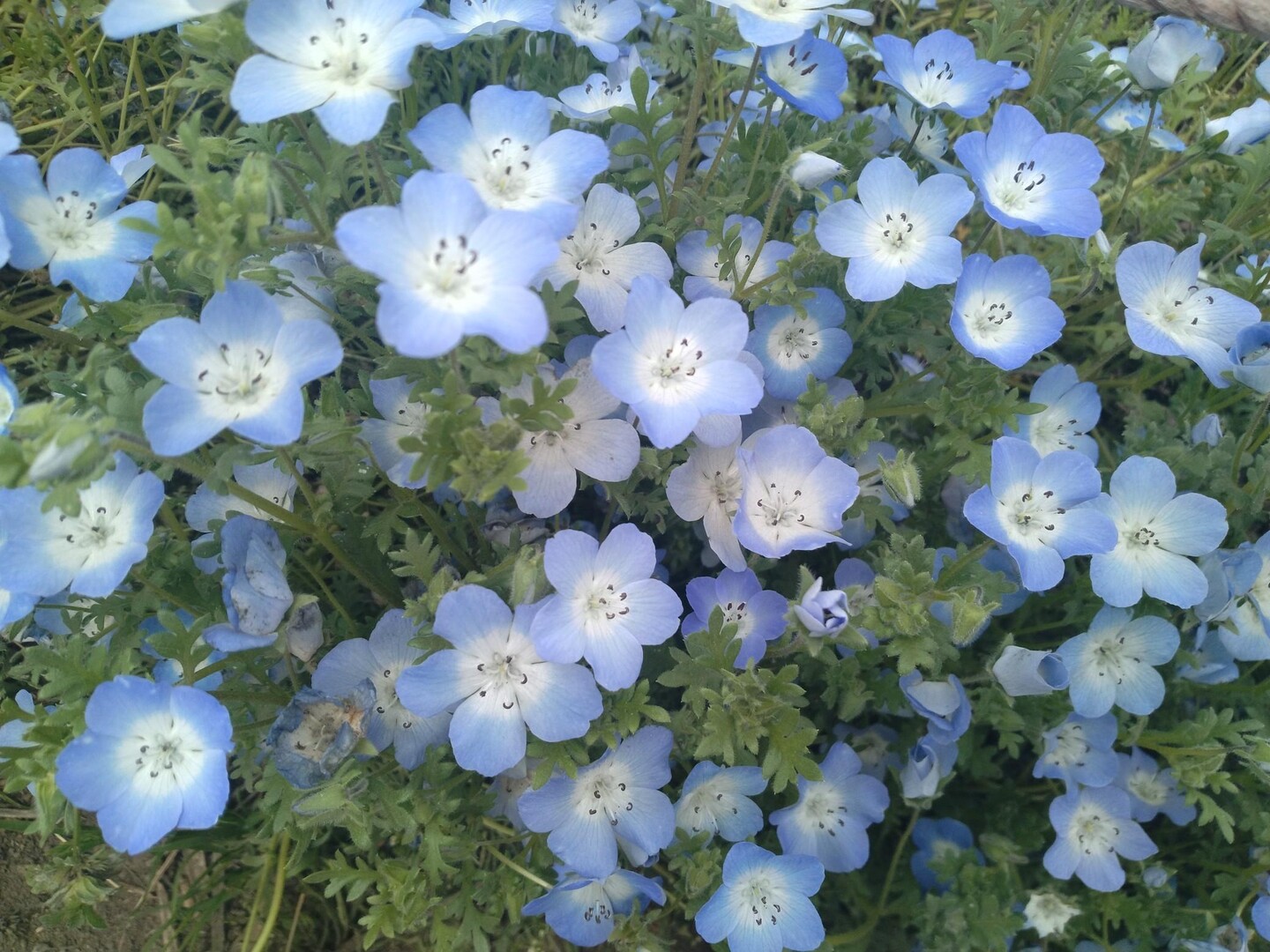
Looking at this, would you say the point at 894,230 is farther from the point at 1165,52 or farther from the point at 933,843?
the point at 933,843

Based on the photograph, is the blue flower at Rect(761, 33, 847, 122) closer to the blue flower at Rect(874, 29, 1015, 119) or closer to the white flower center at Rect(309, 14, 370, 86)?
the blue flower at Rect(874, 29, 1015, 119)

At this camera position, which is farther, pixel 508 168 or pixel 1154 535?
pixel 1154 535

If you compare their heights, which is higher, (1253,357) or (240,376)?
(240,376)

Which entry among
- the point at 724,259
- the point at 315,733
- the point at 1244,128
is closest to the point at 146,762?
the point at 315,733

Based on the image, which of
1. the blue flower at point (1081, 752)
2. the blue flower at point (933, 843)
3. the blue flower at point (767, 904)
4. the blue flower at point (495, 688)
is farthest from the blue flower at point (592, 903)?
the blue flower at point (1081, 752)

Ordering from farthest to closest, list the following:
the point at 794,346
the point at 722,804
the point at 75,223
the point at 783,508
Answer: the point at 794,346 < the point at 722,804 < the point at 783,508 < the point at 75,223

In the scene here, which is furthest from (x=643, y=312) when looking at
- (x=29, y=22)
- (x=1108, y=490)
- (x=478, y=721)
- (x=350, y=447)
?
(x=29, y=22)

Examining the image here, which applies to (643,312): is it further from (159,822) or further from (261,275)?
(159,822)
